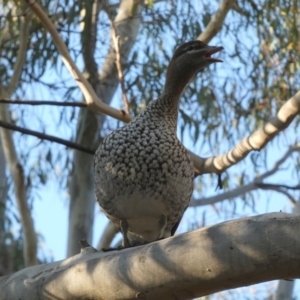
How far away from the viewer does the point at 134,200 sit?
12.7 feet

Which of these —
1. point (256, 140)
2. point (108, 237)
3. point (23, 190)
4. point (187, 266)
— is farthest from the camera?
point (108, 237)

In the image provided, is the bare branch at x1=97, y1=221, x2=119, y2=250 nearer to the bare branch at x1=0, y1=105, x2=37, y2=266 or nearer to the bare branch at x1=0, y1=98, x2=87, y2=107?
the bare branch at x1=0, y1=105, x2=37, y2=266

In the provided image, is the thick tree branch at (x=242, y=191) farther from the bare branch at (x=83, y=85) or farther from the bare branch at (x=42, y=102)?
the bare branch at (x=42, y=102)

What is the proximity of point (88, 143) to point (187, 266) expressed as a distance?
4.49 meters

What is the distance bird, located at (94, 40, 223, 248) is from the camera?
3.85 m

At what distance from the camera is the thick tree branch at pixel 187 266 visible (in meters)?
2.27

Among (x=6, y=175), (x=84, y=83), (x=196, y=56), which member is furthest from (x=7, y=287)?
(x=6, y=175)

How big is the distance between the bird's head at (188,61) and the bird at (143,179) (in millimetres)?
330

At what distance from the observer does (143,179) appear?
12.6 feet

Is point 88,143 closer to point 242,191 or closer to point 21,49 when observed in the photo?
point 21,49

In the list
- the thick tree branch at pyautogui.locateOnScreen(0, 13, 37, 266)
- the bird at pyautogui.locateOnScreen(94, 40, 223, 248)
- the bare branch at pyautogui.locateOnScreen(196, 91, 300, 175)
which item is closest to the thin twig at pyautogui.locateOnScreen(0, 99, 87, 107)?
the bare branch at pyautogui.locateOnScreen(196, 91, 300, 175)

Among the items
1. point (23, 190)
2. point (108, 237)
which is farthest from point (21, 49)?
point (108, 237)

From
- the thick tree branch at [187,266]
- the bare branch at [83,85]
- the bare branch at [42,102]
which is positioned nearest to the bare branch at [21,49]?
the bare branch at [83,85]

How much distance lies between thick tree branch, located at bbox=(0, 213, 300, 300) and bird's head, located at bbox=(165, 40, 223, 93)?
1.71 meters
